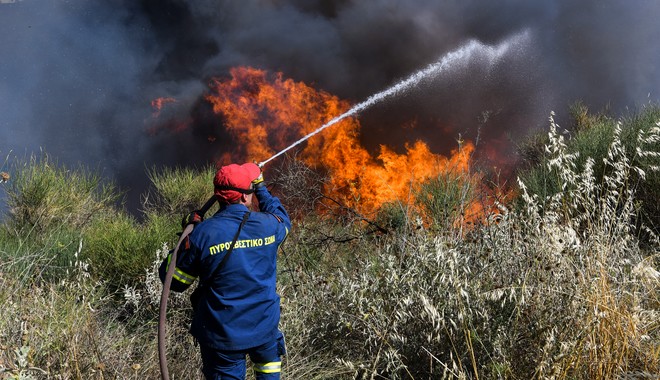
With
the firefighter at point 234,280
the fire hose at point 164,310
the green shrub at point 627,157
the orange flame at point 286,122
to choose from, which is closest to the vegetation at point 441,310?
the fire hose at point 164,310

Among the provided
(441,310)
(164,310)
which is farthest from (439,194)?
(164,310)

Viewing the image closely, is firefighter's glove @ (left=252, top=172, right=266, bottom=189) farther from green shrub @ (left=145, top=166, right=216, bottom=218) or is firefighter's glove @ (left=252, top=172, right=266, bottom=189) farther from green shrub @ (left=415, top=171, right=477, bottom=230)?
green shrub @ (left=145, top=166, right=216, bottom=218)

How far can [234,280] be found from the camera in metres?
2.99

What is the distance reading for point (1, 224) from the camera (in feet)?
→ 23.8

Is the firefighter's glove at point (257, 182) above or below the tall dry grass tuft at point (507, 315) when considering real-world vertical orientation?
above

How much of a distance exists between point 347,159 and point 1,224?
6672mm

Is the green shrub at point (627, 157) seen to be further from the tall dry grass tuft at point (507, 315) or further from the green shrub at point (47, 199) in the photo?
the green shrub at point (47, 199)

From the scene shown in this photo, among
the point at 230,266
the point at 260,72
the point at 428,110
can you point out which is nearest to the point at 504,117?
the point at 428,110

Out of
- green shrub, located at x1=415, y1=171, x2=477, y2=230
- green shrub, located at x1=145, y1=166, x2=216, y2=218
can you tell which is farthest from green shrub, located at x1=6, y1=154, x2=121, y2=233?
green shrub, located at x1=415, y1=171, x2=477, y2=230

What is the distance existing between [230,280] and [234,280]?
0.07 ft

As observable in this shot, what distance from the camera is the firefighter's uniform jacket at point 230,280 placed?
2.96m

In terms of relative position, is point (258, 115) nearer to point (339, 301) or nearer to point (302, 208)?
point (302, 208)

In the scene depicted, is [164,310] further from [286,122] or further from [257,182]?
[286,122]

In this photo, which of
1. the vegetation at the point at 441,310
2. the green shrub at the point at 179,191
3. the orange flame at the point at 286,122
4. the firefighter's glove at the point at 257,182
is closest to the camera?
the vegetation at the point at 441,310
